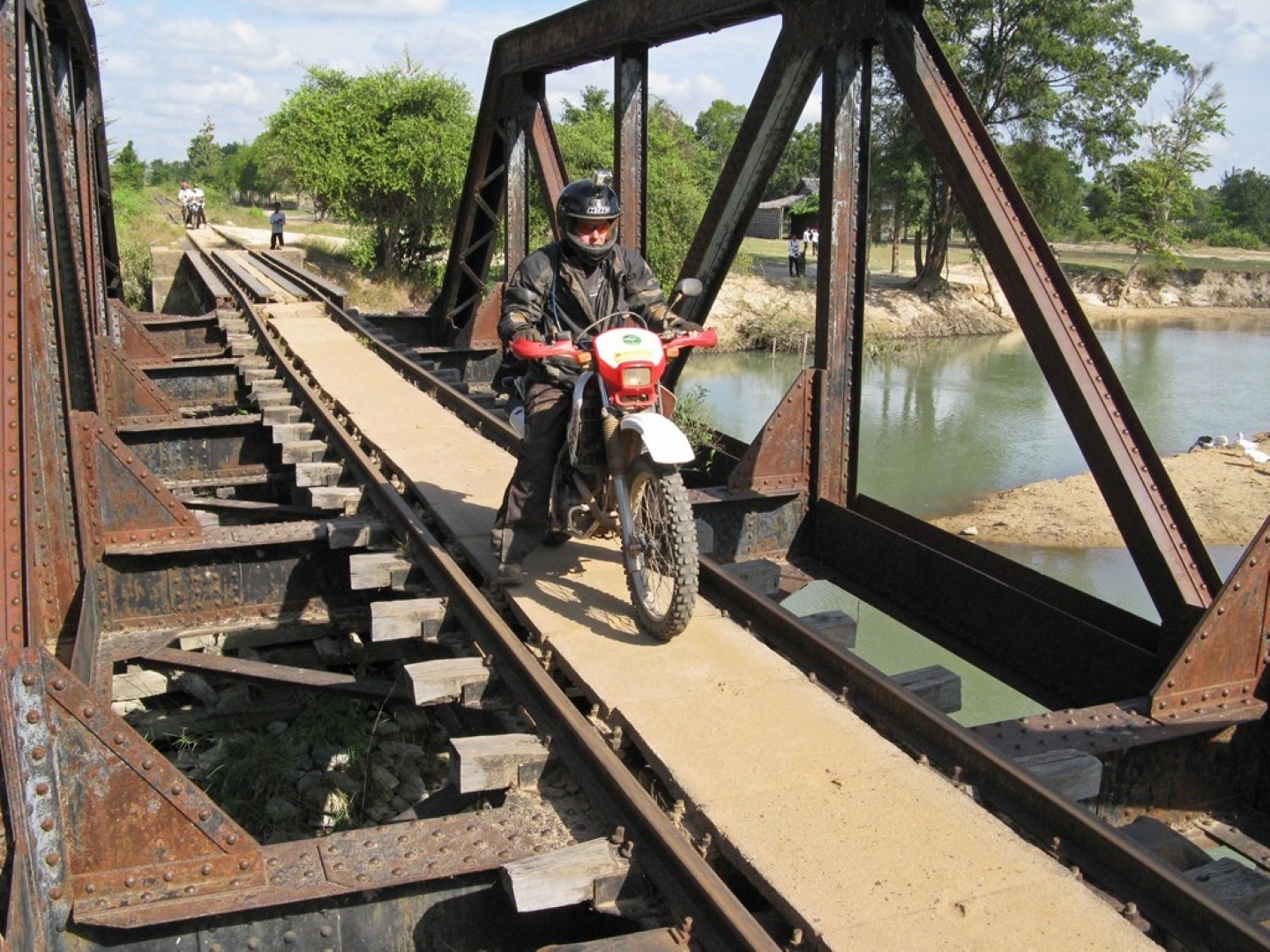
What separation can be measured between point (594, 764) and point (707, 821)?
1.53ft

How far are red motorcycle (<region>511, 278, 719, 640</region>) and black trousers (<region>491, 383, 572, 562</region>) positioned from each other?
0.33 feet

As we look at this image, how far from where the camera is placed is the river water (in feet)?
50.4

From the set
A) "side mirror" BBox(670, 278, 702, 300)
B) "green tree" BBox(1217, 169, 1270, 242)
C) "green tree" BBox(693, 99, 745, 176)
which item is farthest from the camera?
"green tree" BBox(693, 99, 745, 176)

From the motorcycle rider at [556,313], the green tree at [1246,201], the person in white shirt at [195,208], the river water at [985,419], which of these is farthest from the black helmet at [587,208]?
the green tree at [1246,201]

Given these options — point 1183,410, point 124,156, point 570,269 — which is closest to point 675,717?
point 570,269

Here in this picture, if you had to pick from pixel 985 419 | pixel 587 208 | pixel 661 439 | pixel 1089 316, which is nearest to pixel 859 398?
pixel 587 208

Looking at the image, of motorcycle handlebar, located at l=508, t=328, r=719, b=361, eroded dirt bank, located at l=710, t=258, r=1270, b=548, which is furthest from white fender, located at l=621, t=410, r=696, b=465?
eroded dirt bank, located at l=710, t=258, r=1270, b=548

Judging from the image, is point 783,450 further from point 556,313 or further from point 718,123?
point 718,123

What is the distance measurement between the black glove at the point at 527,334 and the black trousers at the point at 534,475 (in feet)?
0.94

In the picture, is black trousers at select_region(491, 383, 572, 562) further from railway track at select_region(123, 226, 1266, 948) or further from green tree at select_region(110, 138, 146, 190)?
green tree at select_region(110, 138, 146, 190)

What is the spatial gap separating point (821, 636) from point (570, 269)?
1910 mm

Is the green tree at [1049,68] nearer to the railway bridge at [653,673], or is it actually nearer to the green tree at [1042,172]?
the green tree at [1042,172]

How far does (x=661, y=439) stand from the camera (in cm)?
454

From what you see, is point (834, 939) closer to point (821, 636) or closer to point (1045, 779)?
point (1045, 779)
